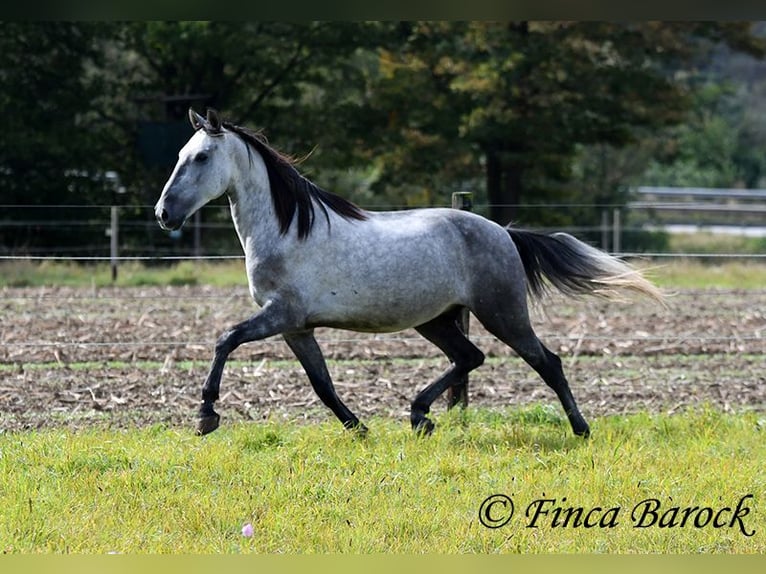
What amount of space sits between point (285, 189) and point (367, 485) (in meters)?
2.17

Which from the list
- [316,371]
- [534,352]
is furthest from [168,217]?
[534,352]

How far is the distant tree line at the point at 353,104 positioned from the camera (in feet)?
81.9

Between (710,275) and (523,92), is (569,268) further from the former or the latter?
(523,92)

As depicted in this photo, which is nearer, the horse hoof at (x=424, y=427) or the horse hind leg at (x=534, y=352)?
the horse hoof at (x=424, y=427)

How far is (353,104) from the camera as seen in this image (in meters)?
26.6

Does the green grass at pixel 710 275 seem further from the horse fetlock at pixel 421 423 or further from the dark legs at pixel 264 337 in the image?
the dark legs at pixel 264 337

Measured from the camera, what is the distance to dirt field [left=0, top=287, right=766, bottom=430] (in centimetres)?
902

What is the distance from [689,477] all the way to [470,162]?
2029 cm

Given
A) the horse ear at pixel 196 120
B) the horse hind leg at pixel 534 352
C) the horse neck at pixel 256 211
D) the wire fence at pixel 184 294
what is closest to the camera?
the horse ear at pixel 196 120

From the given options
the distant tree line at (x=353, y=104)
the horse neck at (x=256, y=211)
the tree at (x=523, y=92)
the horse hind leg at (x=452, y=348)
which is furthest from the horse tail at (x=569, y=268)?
the tree at (x=523, y=92)

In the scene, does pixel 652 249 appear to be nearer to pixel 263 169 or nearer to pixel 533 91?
pixel 533 91

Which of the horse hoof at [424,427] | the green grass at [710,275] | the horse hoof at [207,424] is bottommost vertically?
the green grass at [710,275]

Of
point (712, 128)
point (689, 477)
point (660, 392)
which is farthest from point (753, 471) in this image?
point (712, 128)

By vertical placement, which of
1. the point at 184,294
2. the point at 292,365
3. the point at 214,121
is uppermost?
the point at 214,121
